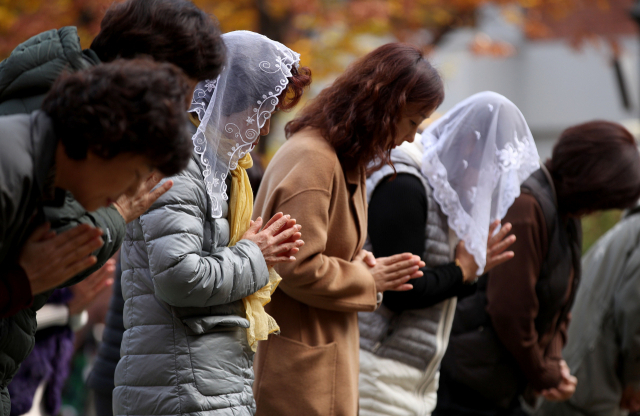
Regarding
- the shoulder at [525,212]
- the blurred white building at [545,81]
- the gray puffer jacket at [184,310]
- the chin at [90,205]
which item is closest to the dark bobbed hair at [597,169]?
the shoulder at [525,212]

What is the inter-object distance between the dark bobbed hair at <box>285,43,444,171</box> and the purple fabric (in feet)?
4.69

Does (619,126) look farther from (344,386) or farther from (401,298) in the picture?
(344,386)

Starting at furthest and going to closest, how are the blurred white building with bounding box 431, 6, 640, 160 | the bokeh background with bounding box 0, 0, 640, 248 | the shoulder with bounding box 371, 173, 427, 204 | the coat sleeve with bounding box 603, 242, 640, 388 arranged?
the blurred white building with bounding box 431, 6, 640, 160 → the bokeh background with bounding box 0, 0, 640, 248 → the coat sleeve with bounding box 603, 242, 640, 388 → the shoulder with bounding box 371, 173, 427, 204

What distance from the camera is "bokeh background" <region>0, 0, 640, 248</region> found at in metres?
8.09

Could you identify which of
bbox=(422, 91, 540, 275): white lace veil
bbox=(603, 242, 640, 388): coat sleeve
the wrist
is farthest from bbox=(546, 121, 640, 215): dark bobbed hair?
the wrist

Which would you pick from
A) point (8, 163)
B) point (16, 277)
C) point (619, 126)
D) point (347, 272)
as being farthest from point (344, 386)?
point (619, 126)

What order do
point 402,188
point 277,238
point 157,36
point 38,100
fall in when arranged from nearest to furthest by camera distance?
point 38,100 < point 157,36 < point 277,238 < point 402,188

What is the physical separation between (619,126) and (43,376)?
3030 millimetres

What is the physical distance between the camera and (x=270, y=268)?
94.7 inches

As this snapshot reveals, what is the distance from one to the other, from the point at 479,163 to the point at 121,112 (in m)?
2.08

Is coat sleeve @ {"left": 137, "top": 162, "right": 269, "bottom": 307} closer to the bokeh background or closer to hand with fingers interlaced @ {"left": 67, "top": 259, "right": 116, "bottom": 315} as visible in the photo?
the bokeh background

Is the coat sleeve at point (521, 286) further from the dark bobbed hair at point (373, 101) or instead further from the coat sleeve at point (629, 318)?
the dark bobbed hair at point (373, 101)

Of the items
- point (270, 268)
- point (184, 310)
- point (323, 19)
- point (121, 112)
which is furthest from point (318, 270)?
point (323, 19)

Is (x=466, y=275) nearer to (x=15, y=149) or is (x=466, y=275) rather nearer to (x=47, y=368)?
(x=47, y=368)
